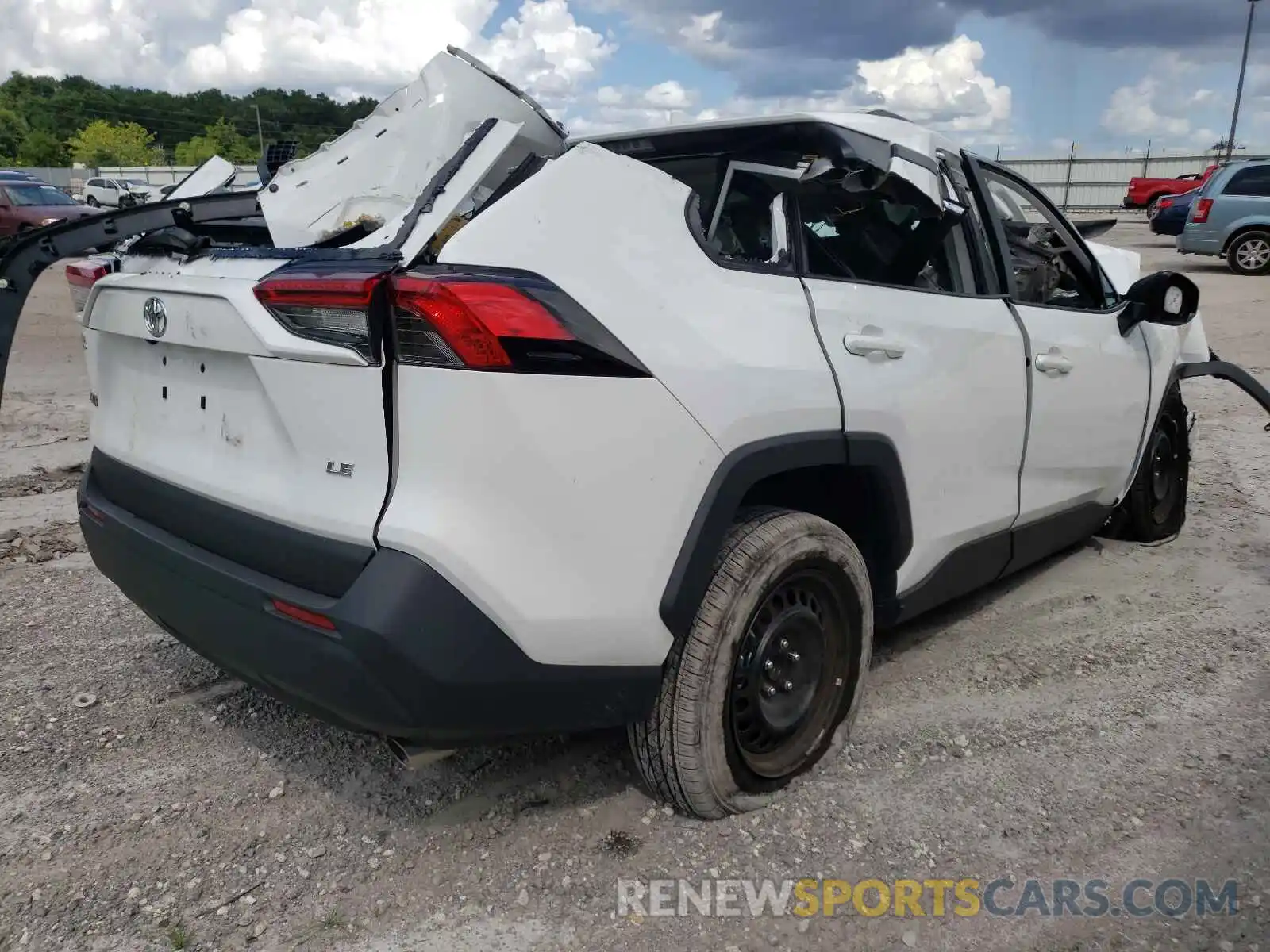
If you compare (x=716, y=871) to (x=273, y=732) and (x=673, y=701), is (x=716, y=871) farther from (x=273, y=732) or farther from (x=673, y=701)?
(x=273, y=732)

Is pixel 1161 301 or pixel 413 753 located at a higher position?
pixel 1161 301

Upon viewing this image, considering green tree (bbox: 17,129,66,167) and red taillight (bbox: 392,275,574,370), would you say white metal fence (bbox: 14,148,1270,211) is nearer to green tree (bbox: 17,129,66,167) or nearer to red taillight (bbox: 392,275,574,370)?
red taillight (bbox: 392,275,574,370)

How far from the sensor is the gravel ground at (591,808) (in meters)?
2.30

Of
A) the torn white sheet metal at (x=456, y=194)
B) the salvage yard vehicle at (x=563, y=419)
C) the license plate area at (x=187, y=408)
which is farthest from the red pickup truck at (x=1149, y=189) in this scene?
the license plate area at (x=187, y=408)

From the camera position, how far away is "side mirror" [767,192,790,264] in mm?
2676

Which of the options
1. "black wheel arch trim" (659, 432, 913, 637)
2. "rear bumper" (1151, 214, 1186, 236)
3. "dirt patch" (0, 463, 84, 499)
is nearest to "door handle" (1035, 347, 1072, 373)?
"black wheel arch trim" (659, 432, 913, 637)

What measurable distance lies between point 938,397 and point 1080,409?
3.61ft

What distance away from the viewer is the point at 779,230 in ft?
8.98

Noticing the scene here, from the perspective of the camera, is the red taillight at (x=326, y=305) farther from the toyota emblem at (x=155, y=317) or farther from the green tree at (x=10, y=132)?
the green tree at (x=10, y=132)

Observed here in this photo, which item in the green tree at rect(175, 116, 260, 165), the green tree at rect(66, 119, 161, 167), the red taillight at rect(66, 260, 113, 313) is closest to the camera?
the red taillight at rect(66, 260, 113, 313)

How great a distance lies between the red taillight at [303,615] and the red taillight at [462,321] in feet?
1.84

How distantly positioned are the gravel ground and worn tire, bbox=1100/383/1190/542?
2.81 feet

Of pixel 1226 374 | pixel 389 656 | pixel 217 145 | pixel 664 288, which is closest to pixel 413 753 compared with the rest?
pixel 389 656

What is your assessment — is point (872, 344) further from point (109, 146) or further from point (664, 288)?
point (109, 146)
